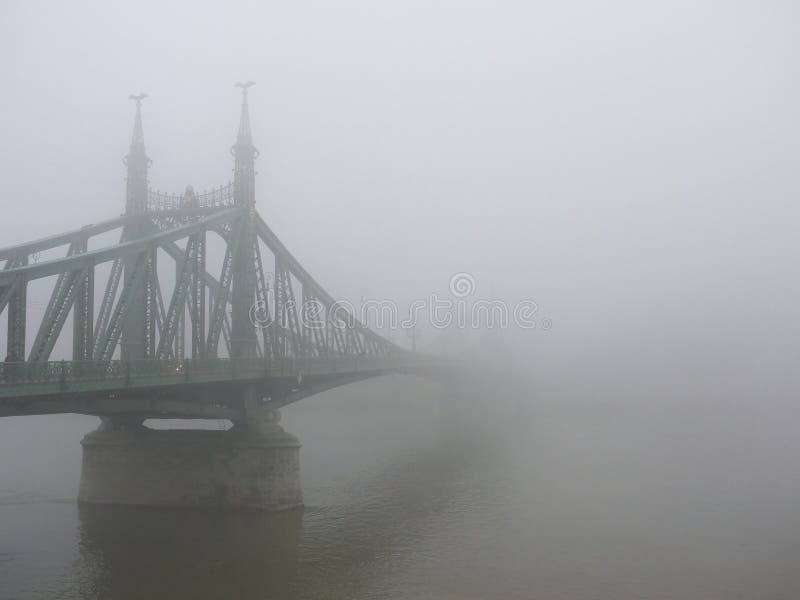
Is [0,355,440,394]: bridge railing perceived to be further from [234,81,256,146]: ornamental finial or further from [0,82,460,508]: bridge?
[234,81,256,146]: ornamental finial

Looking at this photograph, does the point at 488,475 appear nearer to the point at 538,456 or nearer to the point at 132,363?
the point at 538,456

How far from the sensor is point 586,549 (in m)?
29.3

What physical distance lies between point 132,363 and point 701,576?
21.6 m

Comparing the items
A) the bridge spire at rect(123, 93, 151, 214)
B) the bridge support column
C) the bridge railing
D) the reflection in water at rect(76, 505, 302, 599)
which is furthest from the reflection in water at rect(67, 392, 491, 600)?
the bridge spire at rect(123, 93, 151, 214)

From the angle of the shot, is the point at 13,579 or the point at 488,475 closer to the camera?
the point at 13,579

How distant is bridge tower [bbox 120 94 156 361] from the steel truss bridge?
2.8 inches

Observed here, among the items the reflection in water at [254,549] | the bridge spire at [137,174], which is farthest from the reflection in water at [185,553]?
the bridge spire at [137,174]

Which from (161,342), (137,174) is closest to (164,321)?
(161,342)

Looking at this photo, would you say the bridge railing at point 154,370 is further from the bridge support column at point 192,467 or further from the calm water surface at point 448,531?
the calm water surface at point 448,531

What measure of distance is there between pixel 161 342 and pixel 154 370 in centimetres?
221

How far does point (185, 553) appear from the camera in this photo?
28.1m

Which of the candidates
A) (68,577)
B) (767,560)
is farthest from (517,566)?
(68,577)

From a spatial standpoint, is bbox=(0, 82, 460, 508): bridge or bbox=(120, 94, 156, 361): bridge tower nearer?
bbox=(0, 82, 460, 508): bridge

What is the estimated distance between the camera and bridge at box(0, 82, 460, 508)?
23.5 m
